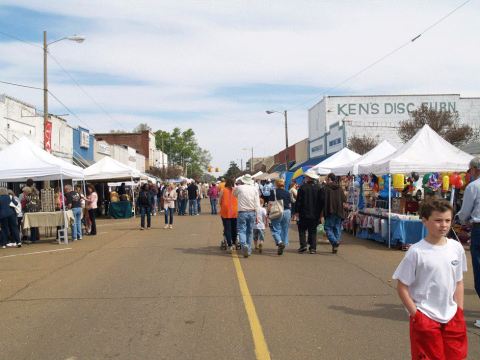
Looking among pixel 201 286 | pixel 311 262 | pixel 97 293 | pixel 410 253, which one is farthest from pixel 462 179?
pixel 410 253

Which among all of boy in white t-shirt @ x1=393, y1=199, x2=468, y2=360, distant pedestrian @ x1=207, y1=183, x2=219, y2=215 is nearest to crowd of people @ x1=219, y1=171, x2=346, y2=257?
boy in white t-shirt @ x1=393, y1=199, x2=468, y2=360

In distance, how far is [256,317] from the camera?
6.07 m

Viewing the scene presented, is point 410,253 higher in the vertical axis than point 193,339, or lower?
higher

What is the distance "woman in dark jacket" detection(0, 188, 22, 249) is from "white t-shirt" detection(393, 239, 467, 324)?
12.4 metres

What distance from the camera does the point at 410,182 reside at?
13969 millimetres

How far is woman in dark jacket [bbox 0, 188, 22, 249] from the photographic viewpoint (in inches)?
531

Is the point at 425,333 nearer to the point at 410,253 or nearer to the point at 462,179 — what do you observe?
the point at 410,253

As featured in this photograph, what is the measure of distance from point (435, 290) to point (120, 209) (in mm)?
24440

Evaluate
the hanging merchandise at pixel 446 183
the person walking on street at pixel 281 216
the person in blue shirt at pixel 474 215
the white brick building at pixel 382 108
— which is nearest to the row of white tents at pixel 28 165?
the person walking on street at pixel 281 216

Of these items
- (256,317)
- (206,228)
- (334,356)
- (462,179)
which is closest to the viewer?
(334,356)

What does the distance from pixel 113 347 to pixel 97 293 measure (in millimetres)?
2618

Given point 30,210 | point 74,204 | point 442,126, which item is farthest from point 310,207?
point 442,126

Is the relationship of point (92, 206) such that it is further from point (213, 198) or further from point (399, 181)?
point (213, 198)

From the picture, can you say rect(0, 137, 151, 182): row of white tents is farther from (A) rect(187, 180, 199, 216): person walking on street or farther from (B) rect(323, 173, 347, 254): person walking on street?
(A) rect(187, 180, 199, 216): person walking on street
